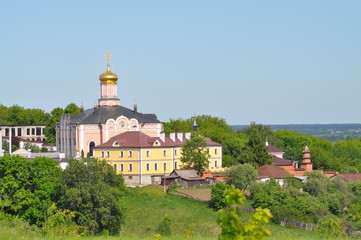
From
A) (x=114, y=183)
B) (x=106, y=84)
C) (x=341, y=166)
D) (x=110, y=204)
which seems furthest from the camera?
(x=341, y=166)

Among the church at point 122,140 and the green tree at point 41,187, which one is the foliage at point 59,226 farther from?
the church at point 122,140

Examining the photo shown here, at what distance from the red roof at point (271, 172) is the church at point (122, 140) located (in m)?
5.05

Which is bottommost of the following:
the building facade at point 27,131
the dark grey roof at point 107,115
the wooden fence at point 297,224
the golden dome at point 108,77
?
the wooden fence at point 297,224

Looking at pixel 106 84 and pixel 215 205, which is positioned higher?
pixel 106 84

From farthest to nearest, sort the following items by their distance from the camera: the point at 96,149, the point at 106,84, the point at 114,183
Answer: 1. the point at 106,84
2. the point at 96,149
3. the point at 114,183

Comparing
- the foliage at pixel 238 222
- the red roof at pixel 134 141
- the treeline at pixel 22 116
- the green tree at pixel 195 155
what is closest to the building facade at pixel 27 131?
→ the treeline at pixel 22 116

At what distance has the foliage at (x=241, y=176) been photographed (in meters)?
51.8

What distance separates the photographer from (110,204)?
3506 cm

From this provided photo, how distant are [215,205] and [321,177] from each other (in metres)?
11.0

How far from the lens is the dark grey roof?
202 feet

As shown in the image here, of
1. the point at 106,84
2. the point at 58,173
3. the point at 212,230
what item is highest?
the point at 106,84

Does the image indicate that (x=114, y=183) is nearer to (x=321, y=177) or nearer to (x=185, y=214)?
(x=185, y=214)

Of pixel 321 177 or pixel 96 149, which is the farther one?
pixel 96 149

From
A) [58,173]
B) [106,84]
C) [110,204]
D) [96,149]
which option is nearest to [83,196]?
[110,204]
